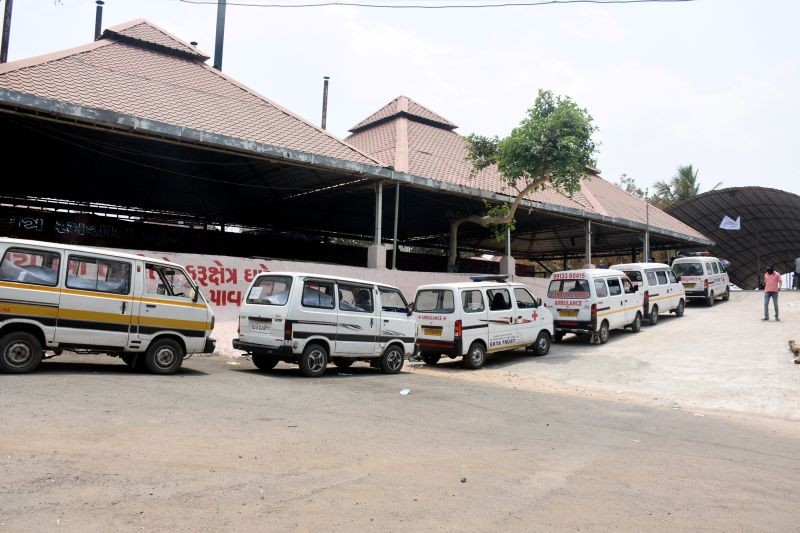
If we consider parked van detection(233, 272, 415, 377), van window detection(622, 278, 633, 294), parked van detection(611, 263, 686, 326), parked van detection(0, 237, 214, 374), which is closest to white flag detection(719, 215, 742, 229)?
parked van detection(611, 263, 686, 326)

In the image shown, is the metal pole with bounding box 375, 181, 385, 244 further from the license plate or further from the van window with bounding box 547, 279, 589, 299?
the license plate

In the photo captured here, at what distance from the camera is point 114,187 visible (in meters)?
23.0

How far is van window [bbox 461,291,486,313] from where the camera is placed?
43.3 feet

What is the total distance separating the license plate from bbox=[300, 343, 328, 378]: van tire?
0.80 metres

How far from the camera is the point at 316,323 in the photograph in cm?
1065

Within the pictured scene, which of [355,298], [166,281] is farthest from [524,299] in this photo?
[166,281]

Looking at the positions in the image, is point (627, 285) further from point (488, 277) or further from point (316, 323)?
point (316, 323)

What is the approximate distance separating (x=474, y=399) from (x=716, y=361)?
23.4ft

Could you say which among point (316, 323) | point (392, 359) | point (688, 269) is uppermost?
point (688, 269)

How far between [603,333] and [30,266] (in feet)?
46.5

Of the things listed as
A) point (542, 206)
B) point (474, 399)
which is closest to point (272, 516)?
point (474, 399)

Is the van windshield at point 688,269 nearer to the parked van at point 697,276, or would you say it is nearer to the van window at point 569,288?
the parked van at point 697,276

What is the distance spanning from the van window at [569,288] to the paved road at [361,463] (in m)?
7.74

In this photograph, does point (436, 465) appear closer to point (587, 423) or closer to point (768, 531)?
point (768, 531)
